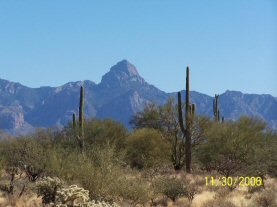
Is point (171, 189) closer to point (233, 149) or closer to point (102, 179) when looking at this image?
point (102, 179)

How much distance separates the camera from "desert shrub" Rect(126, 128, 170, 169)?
2956cm

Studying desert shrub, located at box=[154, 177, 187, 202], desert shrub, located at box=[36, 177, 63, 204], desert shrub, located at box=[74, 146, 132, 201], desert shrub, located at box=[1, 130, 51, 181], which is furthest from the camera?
desert shrub, located at box=[1, 130, 51, 181]

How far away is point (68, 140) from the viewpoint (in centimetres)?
3225

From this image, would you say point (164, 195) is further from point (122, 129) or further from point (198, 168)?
point (122, 129)

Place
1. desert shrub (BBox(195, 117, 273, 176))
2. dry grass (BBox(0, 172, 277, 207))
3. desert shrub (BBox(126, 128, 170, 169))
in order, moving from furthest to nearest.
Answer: desert shrub (BBox(126, 128, 170, 169))
desert shrub (BBox(195, 117, 273, 176))
dry grass (BBox(0, 172, 277, 207))

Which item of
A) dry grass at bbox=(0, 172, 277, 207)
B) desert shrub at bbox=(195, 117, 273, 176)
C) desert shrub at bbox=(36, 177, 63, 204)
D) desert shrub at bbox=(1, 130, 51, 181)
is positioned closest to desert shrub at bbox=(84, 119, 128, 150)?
desert shrub at bbox=(195, 117, 273, 176)

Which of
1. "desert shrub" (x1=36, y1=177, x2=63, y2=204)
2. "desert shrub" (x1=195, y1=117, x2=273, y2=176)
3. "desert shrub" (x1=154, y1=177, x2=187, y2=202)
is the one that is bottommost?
"desert shrub" (x1=154, y1=177, x2=187, y2=202)

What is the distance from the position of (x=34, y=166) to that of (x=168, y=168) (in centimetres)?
1212

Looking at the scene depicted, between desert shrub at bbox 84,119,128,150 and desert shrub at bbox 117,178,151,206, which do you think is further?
desert shrub at bbox 84,119,128,150

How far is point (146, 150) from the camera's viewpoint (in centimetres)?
2991
